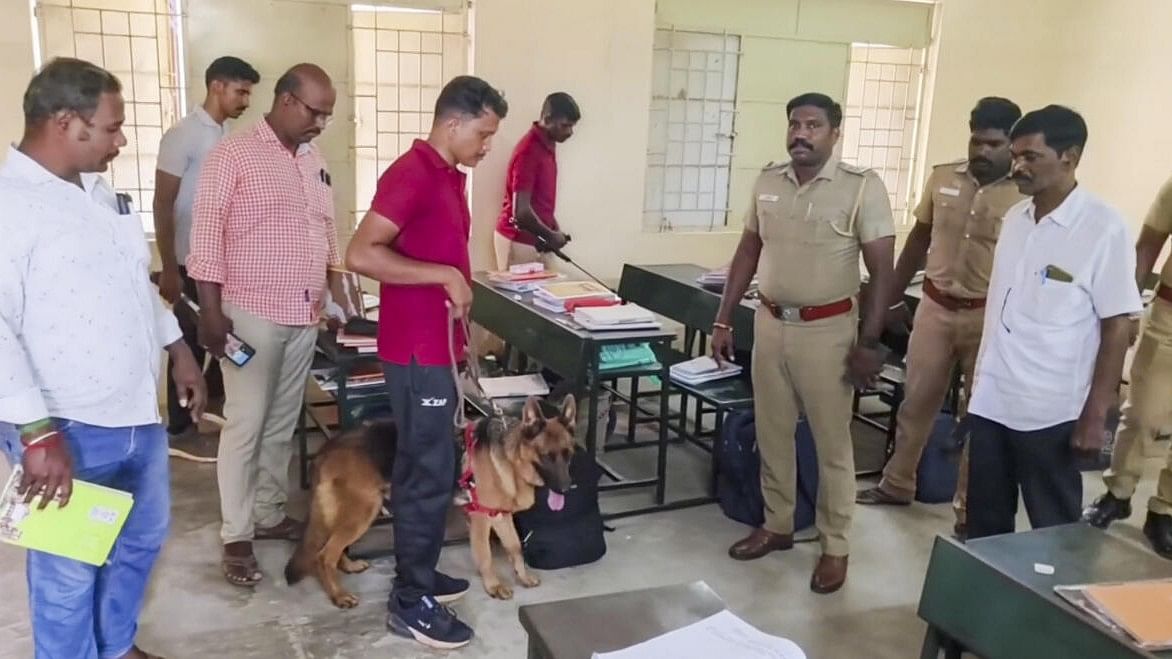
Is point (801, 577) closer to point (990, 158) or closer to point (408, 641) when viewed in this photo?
point (408, 641)

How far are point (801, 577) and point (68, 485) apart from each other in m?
2.34

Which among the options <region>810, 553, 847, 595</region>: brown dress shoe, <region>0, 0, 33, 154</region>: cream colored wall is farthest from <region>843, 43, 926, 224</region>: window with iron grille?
<region>0, 0, 33, 154</region>: cream colored wall

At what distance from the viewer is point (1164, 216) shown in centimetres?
326

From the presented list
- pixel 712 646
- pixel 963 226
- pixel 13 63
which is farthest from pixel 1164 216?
pixel 13 63

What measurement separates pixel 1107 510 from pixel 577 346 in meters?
2.12

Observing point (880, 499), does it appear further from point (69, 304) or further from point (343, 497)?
point (69, 304)

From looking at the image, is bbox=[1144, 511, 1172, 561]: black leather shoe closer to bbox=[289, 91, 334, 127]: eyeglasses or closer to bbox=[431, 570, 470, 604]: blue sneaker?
bbox=[431, 570, 470, 604]: blue sneaker

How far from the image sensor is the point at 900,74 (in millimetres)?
6473

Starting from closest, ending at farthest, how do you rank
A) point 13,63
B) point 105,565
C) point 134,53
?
1. point 105,565
2. point 13,63
3. point 134,53

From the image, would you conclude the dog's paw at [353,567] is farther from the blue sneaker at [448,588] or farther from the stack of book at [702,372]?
the stack of book at [702,372]

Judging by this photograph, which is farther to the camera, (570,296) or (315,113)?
(570,296)

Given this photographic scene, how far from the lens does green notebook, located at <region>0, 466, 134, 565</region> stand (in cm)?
194

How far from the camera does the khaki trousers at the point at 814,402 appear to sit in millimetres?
3043

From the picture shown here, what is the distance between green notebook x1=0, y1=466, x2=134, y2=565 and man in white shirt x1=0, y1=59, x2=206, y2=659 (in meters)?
0.04
